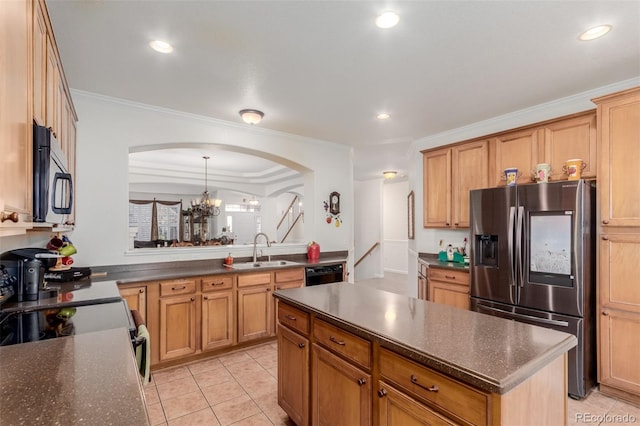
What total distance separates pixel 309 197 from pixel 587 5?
352cm

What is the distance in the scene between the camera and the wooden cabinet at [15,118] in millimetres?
866

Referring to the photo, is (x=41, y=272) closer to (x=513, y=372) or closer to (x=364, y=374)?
(x=364, y=374)

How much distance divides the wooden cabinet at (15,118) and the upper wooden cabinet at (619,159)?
11.9 feet

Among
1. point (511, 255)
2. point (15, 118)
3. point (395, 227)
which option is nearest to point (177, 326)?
point (15, 118)

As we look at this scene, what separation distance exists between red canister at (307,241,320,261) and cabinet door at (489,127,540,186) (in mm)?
2368

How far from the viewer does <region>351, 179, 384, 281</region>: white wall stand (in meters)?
8.01

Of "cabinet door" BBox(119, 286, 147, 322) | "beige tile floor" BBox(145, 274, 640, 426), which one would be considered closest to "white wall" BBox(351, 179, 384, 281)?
"beige tile floor" BBox(145, 274, 640, 426)

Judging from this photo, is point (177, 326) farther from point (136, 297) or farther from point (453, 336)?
point (453, 336)

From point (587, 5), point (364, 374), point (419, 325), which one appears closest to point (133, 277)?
point (364, 374)

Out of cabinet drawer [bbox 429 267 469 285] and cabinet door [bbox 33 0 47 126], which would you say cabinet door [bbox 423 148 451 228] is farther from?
cabinet door [bbox 33 0 47 126]

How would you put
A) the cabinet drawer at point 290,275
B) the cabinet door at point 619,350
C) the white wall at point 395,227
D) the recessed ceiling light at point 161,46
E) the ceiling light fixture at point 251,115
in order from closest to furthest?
the recessed ceiling light at point 161,46, the cabinet door at point 619,350, the ceiling light fixture at point 251,115, the cabinet drawer at point 290,275, the white wall at point 395,227

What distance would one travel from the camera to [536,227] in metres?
2.77

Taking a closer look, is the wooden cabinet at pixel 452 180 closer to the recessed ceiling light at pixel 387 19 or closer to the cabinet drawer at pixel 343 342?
A: the recessed ceiling light at pixel 387 19

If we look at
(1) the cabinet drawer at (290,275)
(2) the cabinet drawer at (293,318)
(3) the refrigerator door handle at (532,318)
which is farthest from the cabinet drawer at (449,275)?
(2) the cabinet drawer at (293,318)
